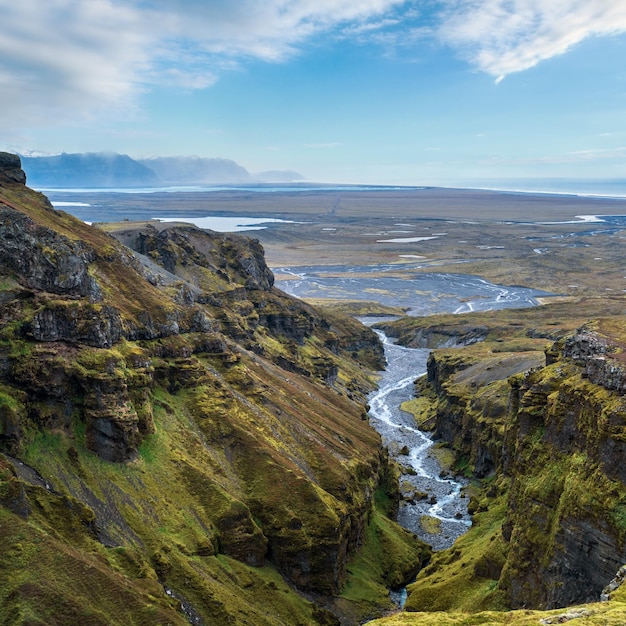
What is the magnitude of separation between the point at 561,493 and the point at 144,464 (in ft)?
178

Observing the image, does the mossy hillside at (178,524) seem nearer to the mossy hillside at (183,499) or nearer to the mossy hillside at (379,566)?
the mossy hillside at (183,499)

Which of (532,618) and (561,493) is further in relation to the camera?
(561,493)

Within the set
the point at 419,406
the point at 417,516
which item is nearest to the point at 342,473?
the point at 417,516

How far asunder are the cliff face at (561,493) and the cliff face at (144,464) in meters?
20.0

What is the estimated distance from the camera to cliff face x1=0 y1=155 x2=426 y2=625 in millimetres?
64312

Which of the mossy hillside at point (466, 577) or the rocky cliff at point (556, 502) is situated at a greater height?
the rocky cliff at point (556, 502)

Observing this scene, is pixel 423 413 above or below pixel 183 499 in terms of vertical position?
below

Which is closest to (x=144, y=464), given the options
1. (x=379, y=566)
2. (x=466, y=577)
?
(x=379, y=566)

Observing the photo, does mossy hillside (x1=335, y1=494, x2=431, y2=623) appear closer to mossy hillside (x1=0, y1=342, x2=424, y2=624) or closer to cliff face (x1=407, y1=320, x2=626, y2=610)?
mossy hillside (x1=0, y1=342, x2=424, y2=624)

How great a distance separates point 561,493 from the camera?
70.4 meters

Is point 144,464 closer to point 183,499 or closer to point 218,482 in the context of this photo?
point 183,499

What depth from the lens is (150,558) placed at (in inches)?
2933

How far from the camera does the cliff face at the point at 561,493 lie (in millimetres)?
62500

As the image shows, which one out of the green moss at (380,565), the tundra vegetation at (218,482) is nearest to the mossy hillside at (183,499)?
the tundra vegetation at (218,482)
